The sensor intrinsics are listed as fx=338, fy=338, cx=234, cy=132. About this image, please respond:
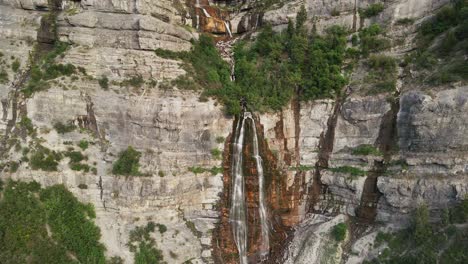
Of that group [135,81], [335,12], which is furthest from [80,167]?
[335,12]

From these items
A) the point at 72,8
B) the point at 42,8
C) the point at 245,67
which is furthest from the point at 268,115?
the point at 42,8

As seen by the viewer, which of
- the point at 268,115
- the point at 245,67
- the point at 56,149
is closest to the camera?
the point at 56,149

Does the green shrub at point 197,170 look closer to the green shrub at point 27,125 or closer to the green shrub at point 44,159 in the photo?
the green shrub at point 44,159

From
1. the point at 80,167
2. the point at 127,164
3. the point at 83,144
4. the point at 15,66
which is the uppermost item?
the point at 15,66

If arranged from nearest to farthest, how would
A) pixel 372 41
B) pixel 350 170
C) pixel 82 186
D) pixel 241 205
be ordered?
pixel 82 186 → pixel 350 170 → pixel 241 205 → pixel 372 41

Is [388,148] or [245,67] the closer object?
[388,148]

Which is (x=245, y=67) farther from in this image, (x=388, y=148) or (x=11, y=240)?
(x=11, y=240)

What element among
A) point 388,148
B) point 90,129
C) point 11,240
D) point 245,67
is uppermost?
point 245,67

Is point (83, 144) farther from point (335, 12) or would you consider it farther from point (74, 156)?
point (335, 12)
